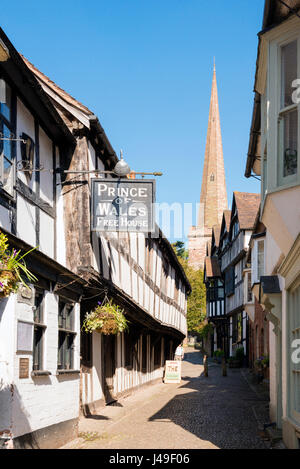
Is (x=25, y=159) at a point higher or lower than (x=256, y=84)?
lower

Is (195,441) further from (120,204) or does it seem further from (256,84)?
(256,84)

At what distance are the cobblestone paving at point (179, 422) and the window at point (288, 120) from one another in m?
4.66

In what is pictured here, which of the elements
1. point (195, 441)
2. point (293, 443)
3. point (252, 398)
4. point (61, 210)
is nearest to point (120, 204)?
point (61, 210)

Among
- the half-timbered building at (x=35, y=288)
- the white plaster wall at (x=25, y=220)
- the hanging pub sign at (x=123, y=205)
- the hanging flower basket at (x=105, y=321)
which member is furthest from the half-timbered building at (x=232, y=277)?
the white plaster wall at (x=25, y=220)

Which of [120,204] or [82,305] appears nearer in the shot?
[120,204]

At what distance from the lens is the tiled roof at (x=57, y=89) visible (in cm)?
1228

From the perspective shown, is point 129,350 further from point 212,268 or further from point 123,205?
point 212,268

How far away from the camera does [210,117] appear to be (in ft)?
313

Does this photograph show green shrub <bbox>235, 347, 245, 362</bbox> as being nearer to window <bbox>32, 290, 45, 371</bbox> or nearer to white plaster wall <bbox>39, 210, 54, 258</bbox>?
white plaster wall <bbox>39, 210, 54, 258</bbox>

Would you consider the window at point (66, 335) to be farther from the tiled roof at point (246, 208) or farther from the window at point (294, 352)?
the tiled roof at point (246, 208)

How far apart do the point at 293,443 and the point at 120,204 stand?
504 centimetres

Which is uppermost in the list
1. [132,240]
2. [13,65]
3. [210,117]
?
[210,117]

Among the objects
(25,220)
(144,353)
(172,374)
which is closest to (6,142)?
(25,220)
